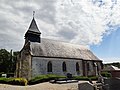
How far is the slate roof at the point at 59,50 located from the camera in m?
26.8

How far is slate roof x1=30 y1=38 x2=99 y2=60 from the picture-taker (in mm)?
26794

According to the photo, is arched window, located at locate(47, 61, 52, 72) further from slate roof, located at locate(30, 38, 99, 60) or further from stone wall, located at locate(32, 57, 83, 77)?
slate roof, located at locate(30, 38, 99, 60)

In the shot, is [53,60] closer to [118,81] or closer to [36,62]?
[36,62]

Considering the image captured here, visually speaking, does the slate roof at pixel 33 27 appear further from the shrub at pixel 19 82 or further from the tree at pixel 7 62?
the tree at pixel 7 62

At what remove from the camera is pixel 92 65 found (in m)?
33.9

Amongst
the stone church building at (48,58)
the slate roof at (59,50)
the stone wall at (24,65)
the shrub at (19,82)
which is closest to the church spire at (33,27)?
the stone church building at (48,58)

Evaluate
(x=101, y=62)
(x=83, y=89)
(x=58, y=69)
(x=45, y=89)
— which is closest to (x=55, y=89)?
(x=45, y=89)

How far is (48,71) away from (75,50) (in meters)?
9.11

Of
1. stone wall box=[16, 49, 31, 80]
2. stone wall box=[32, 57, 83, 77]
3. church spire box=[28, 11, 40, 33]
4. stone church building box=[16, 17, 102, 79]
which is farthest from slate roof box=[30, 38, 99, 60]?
church spire box=[28, 11, 40, 33]

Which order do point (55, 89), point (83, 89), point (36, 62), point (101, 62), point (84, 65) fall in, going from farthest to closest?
1. point (101, 62)
2. point (84, 65)
3. point (36, 62)
4. point (55, 89)
5. point (83, 89)

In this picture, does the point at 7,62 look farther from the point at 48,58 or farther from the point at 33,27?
the point at 48,58

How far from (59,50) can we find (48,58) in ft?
13.0

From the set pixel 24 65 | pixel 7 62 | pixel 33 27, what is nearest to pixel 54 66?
pixel 24 65

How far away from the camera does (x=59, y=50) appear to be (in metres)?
30.2
